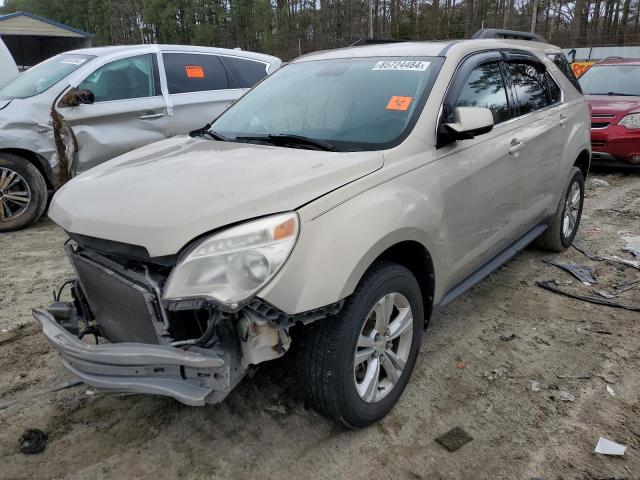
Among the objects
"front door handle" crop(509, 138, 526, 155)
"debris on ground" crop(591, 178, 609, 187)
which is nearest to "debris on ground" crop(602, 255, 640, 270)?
"front door handle" crop(509, 138, 526, 155)

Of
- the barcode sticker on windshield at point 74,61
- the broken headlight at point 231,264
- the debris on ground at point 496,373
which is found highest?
the barcode sticker on windshield at point 74,61

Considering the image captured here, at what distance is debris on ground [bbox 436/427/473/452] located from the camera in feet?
8.00

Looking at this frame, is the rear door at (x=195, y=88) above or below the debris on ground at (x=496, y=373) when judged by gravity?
above

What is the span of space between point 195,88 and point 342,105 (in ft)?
12.8

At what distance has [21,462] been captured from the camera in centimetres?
234

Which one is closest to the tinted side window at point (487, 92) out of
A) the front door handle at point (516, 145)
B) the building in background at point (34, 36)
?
the front door handle at point (516, 145)

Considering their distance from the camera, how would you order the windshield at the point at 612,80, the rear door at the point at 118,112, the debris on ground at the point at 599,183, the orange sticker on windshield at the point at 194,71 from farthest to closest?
the windshield at the point at 612,80 → the debris on ground at the point at 599,183 → the orange sticker on windshield at the point at 194,71 → the rear door at the point at 118,112

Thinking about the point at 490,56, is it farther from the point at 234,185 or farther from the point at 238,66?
the point at 238,66

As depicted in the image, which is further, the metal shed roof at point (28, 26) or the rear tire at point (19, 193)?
the metal shed roof at point (28, 26)

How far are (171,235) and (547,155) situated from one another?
10.2 feet

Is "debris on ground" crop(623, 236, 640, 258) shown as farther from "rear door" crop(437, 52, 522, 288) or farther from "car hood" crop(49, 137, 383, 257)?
"car hood" crop(49, 137, 383, 257)

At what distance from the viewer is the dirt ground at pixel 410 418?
2.32 metres

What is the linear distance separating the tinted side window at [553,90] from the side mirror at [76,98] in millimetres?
4413

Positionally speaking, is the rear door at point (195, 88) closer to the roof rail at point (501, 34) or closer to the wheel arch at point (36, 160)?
the wheel arch at point (36, 160)
